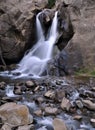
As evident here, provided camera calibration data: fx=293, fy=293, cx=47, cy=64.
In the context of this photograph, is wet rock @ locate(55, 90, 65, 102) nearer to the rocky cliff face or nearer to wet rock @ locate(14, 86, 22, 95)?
wet rock @ locate(14, 86, 22, 95)

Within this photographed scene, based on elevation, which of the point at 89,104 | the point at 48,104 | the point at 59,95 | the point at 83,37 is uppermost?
the point at 83,37

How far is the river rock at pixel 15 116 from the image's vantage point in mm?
9273

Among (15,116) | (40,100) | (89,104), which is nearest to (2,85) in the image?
(40,100)

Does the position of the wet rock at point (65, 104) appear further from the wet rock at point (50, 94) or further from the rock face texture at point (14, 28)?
the rock face texture at point (14, 28)

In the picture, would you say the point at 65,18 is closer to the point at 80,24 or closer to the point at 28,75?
the point at 80,24

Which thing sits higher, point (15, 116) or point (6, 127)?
point (15, 116)

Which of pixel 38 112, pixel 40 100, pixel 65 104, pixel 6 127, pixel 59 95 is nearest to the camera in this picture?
pixel 6 127

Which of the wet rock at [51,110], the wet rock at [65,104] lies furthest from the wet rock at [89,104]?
the wet rock at [51,110]

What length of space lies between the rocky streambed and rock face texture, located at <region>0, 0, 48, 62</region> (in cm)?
399

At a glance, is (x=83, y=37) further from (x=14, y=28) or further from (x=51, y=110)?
(x=51, y=110)

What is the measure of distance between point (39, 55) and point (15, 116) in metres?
10.3

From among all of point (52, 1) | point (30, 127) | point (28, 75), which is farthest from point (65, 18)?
point (30, 127)

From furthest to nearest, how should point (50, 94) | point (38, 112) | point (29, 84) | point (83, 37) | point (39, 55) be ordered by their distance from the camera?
point (39, 55)
point (83, 37)
point (29, 84)
point (50, 94)
point (38, 112)

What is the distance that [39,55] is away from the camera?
19.4 m
